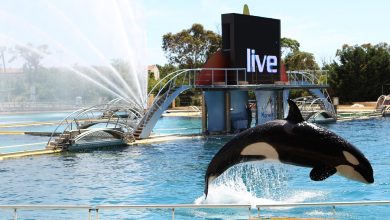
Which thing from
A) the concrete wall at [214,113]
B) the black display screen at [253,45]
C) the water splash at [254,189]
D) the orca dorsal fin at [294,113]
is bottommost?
the water splash at [254,189]

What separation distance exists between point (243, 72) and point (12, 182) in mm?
17593

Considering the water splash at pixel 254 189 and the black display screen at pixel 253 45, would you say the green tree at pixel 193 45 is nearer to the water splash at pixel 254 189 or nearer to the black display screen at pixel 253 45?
the black display screen at pixel 253 45

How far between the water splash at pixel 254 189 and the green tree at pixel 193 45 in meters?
64.4

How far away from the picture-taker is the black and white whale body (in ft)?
28.2

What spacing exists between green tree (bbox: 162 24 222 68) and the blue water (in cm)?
5892

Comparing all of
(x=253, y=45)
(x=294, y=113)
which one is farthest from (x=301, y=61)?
(x=294, y=113)

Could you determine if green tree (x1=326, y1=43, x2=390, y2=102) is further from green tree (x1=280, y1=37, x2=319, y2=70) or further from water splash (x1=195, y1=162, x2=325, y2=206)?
water splash (x1=195, y1=162, x2=325, y2=206)

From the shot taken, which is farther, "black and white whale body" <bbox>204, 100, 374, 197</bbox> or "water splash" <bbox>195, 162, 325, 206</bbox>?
"water splash" <bbox>195, 162, 325, 206</bbox>

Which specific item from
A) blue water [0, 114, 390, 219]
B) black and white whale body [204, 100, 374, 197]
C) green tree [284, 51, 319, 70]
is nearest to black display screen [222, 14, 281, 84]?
blue water [0, 114, 390, 219]

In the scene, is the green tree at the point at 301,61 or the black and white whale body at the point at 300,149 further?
the green tree at the point at 301,61

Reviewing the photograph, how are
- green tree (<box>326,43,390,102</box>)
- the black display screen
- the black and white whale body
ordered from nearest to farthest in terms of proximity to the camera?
the black and white whale body < the black display screen < green tree (<box>326,43,390,102</box>)

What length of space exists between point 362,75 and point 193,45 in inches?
900

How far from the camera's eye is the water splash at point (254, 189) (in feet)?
48.4

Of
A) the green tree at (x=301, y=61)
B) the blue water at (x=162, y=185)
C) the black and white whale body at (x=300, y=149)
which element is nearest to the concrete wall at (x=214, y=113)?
the blue water at (x=162, y=185)
